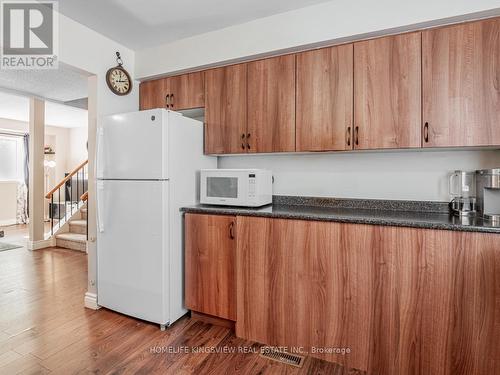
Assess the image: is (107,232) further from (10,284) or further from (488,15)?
(488,15)

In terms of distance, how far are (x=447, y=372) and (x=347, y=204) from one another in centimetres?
121

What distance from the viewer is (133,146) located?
2203 mm

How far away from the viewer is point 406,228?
157 centimetres

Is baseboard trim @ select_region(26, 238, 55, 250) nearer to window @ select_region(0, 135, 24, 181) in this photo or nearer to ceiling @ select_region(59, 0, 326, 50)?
window @ select_region(0, 135, 24, 181)

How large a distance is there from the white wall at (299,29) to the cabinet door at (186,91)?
94 mm

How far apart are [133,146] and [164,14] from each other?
3.50 feet

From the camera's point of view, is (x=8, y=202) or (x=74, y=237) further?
(x=8, y=202)

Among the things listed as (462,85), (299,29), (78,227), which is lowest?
(78,227)

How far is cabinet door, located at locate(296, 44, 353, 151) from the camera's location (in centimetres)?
204

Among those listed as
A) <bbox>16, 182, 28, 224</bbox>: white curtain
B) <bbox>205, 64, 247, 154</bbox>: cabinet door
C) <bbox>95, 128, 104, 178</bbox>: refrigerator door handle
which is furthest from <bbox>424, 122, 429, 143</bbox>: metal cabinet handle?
<bbox>16, 182, 28, 224</bbox>: white curtain

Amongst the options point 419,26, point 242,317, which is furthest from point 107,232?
point 419,26

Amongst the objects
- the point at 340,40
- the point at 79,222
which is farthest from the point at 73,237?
the point at 340,40

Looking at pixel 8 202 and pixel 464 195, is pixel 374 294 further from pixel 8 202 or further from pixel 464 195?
pixel 8 202

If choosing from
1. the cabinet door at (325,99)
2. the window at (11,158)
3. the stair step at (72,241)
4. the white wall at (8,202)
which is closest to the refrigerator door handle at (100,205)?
the cabinet door at (325,99)
